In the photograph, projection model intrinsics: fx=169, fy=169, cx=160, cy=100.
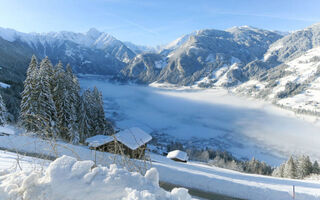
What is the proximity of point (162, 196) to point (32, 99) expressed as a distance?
22049 mm

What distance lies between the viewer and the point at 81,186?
83.9 inches

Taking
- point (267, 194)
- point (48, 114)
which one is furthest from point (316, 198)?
point (48, 114)

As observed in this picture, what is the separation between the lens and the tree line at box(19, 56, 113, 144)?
62.0ft

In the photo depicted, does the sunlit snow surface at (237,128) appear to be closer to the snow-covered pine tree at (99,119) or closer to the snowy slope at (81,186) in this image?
the snow-covered pine tree at (99,119)

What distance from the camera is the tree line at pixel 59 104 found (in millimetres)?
18906

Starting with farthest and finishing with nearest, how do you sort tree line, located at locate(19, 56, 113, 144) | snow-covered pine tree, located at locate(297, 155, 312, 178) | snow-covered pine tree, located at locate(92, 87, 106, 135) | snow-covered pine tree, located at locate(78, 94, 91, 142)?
snow-covered pine tree, located at locate(297, 155, 312, 178), snow-covered pine tree, located at locate(92, 87, 106, 135), snow-covered pine tree, located at locate(78, 94, 91, 142), tree line, located at locate(19, 56, 113, 144)

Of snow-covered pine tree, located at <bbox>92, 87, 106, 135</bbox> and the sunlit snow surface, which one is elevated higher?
snow-covered pine tree, located at <bbox>92, 87, 106, 135</bbox>

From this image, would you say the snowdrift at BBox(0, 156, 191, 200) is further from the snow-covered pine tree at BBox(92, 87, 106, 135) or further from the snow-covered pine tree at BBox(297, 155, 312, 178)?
the snow-covered pine tree at BBox(297, 155, 312, 178)

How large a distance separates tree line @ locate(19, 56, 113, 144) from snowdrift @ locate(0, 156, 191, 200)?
581 inches

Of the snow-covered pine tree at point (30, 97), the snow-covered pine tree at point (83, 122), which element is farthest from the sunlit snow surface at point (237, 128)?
the snow-covered pine tree at point (30, 97)

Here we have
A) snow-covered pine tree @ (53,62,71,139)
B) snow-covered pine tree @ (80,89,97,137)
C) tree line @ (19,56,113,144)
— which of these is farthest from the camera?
snow-covered pine tree @ (80,89,97,137)

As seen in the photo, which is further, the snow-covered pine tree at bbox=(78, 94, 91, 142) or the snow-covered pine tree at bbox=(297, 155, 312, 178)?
the snow-covered pine tree at bbox=(297, 155, 312, 178)

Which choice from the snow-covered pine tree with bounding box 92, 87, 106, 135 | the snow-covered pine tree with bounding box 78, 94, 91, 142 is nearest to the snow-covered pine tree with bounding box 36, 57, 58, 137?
the snow-covered pine tree with bounding box 78, 94, 91, 142

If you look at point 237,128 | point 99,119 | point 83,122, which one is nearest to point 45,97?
point 83,122
